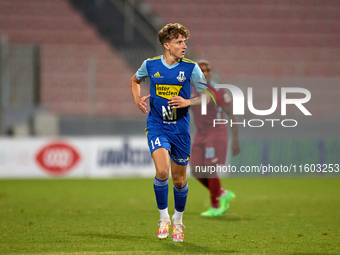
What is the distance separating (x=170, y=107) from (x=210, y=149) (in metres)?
2.48

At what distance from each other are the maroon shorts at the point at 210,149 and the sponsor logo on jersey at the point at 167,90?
8.03 feet

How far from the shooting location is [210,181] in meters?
7.87

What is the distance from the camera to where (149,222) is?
281 inches

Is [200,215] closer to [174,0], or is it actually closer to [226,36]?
[226,36]

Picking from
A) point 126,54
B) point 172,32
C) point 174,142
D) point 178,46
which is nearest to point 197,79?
point 178,46

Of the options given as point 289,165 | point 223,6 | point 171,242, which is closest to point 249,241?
point 171,242

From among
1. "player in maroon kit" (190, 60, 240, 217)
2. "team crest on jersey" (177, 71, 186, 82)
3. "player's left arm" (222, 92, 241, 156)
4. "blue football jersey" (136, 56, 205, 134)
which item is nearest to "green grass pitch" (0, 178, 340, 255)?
"player in maroon kit" (190, 60, 240, 217)

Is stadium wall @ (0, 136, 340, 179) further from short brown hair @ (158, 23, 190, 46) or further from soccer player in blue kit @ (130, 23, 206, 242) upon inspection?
short brown hair @ (158, 23, 190, 46)

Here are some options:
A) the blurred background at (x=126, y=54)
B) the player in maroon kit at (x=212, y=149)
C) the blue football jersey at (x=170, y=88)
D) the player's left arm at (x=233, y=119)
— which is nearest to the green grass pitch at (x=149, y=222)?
the player in maroon kit at (x=212, y=149)

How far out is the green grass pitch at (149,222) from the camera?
17.2ft

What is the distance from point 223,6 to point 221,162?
1556 cm

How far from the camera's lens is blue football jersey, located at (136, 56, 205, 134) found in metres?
5.52

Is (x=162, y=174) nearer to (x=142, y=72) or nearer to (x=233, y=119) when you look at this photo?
(x=142, y=72)

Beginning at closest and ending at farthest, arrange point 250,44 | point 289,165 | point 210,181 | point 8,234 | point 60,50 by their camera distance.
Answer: point 8,234 < point 210,181 < point 289,165 < point 60,50 < point 250,44
